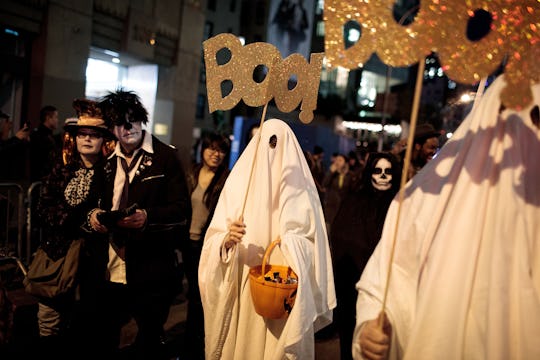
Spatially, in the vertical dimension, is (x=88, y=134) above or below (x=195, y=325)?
above

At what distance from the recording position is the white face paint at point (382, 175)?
13.4 ft

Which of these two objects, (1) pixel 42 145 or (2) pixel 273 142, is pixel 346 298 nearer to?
(2) pixel 273 142

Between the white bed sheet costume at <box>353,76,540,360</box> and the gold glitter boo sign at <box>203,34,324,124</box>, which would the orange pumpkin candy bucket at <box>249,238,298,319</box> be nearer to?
the white bed sheet costume at <box>353,76,540,360</box>

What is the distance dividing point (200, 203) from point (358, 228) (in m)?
1.72

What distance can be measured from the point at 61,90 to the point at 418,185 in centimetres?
1096

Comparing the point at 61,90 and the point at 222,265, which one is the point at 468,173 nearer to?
the point at 222,265

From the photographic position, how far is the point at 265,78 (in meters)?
2.93

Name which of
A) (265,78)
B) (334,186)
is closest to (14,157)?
(265,78)

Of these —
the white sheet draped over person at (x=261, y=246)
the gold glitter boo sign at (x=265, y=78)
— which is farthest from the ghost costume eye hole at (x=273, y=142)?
the gold glitter boo sign at (x=265, y=78)

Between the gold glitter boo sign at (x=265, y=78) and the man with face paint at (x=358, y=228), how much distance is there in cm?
148

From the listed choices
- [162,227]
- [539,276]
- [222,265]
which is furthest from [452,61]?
[162,227]

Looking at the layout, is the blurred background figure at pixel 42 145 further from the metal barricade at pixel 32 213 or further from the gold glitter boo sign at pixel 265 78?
the gold glitter boo sign at pixel 265 78

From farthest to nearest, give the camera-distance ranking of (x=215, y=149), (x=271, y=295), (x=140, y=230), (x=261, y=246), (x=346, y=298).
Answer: (x=215, y=149)
(x=346, y=298)
(x=140, y=230)
(x=261, y=246)
(x=271, y=295)

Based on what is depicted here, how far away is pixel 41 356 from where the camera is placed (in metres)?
4.06
